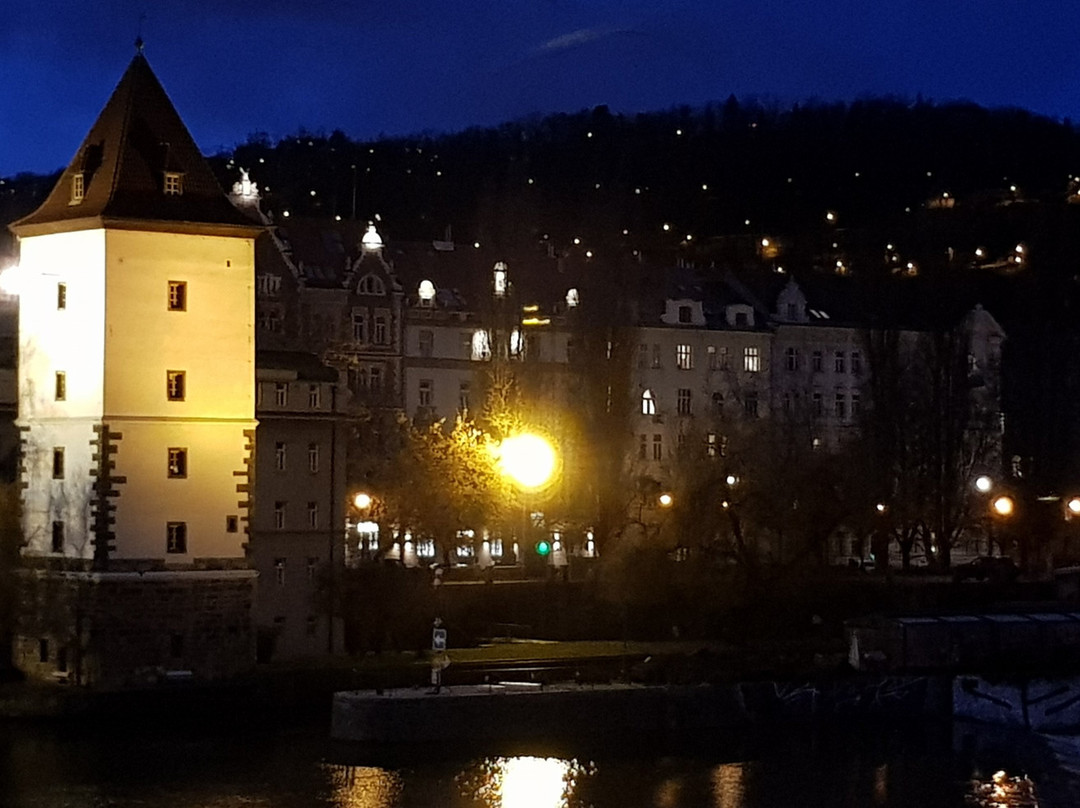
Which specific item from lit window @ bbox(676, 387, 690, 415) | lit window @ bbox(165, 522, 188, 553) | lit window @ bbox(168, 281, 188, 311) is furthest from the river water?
lit window @ bbox(676, 387, 690, 415)

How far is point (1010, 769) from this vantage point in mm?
52125

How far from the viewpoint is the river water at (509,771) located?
1823 inches

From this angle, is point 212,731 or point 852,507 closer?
point 212,731

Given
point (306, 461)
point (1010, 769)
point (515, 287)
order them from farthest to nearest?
point (515, 287) < point (306, 461) < point (1010, 769)

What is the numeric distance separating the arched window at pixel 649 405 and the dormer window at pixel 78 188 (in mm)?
41174

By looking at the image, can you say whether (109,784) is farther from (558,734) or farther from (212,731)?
(558,734)

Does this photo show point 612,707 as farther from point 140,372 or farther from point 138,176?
point 138,176

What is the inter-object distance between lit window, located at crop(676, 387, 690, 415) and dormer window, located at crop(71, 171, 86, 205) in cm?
4328

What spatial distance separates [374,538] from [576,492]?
764cm

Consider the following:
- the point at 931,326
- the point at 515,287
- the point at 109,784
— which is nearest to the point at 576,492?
the point at 515,287

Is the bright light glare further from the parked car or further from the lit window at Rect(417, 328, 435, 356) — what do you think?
the lit window at Rect(417, 328, 435, 356)

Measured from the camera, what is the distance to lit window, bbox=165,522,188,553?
57.4 meters

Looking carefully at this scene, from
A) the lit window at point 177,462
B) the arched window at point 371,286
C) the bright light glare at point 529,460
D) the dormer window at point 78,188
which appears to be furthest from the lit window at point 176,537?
the arched window at point 371,286

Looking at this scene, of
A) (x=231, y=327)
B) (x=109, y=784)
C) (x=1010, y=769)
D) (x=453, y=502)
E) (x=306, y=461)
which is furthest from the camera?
(x=453, y=502)
